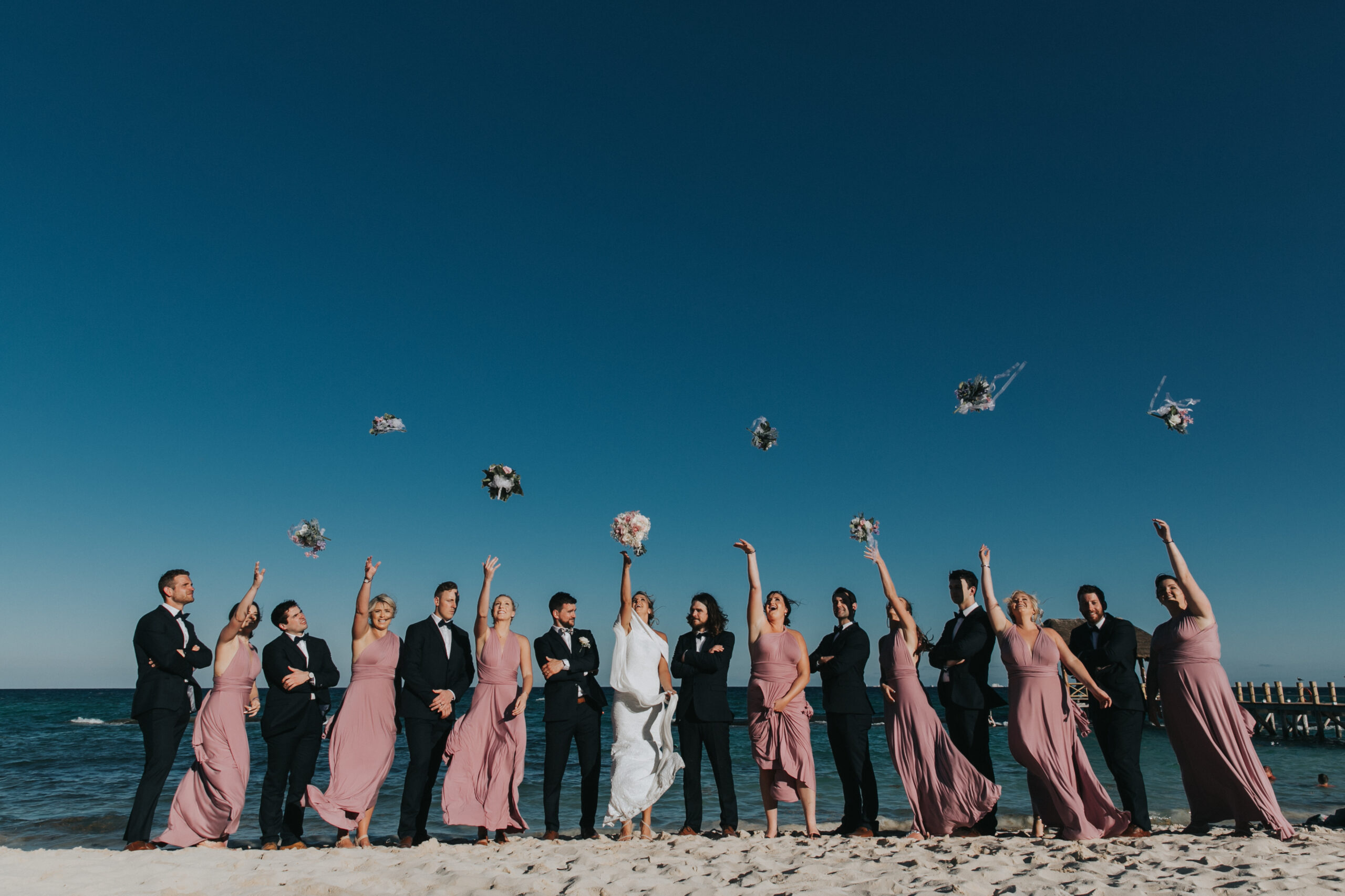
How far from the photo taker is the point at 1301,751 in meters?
30.9

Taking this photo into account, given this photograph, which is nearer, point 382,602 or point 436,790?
point 382,602

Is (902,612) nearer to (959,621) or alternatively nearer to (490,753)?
(959,621)

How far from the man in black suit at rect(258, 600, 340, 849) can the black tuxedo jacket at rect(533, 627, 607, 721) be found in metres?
1.95

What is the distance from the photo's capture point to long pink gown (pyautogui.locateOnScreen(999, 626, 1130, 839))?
6586 millimetres

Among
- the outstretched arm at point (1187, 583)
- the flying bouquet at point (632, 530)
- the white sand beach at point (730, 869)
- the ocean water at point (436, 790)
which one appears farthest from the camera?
the ocean water at point (436, 790)

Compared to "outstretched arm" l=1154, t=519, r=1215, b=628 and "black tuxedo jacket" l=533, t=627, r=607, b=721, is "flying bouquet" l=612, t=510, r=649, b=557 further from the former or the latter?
"outstretched arm" l=1154, t=519, r=1215, b=628

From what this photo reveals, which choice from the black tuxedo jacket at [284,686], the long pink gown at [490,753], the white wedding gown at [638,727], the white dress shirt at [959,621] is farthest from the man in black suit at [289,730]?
the white dress shirt at [959,621]

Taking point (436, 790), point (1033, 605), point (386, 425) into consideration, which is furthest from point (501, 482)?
point (436, 790)

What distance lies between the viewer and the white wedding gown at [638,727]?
24.8 ft

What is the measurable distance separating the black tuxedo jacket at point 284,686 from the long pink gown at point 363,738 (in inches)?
10.3

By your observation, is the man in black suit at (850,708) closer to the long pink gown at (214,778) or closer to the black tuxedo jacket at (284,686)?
the black tuxedo jacket at (284,686)

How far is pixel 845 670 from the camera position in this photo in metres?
7.23

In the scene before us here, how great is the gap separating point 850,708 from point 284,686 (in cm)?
524

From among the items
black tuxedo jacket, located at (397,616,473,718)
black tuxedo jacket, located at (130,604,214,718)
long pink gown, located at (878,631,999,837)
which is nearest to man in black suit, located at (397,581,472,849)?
black tuxedo jacket, located at (397,616,473,718)
